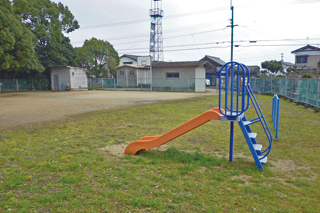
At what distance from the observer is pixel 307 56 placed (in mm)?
38906

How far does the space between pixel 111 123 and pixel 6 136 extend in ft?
11.9

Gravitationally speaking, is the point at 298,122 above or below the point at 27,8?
below

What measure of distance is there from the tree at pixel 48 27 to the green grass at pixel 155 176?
2991 cm

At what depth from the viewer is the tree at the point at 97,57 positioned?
4150cm

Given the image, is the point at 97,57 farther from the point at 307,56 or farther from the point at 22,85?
the point at 307,56

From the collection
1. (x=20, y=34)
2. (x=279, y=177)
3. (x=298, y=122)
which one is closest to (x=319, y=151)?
(x=279, y=177)

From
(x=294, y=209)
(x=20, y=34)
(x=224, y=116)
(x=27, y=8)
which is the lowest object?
(x=294, y=209)

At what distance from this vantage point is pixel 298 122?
9727 mm

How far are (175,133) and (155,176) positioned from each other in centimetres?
128

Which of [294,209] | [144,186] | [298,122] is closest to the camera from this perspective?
[294,209]

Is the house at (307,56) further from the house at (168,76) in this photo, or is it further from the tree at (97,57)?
the tree at (97,57)

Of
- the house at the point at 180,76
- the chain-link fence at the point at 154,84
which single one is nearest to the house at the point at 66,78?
the chain-link fence at the point at 154,84

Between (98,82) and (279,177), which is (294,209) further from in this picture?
(98,82)

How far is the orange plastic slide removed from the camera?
16.7ft
